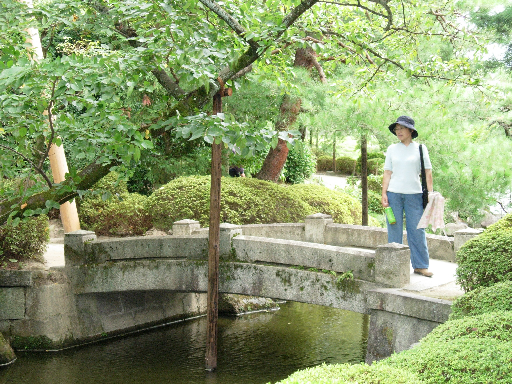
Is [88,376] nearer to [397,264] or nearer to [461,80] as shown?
[397,264]

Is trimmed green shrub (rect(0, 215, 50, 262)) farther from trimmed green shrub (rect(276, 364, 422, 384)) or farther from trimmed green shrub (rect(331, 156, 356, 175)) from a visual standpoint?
trimmed green shrub (rect(331, 156, 356, 175))

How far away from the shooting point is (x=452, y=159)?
480 inches

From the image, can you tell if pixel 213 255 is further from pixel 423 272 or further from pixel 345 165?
pixel 345 165

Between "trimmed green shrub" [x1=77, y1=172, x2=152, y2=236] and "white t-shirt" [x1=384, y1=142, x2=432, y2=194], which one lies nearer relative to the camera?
"white t-shirt" [x1=384, y1=142, x2=432, y2=194]

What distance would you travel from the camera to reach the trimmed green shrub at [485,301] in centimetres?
468

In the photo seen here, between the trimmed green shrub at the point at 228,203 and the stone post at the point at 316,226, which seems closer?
the stone post at the point at 316,226

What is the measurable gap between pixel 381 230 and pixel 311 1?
5284 millimetres

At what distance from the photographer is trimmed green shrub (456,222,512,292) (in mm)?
5137

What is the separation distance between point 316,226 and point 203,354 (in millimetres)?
3231

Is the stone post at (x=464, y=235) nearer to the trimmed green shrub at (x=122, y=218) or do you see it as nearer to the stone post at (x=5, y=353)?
the trimmed green shrub at (x=122, y=218)

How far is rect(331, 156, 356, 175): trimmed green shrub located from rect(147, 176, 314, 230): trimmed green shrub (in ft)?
65.6

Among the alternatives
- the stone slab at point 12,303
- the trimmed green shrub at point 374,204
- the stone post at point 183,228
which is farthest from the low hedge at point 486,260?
the trimmed green shrub at point 374,204

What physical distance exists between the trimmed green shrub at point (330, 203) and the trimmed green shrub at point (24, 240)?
5796 millimetres

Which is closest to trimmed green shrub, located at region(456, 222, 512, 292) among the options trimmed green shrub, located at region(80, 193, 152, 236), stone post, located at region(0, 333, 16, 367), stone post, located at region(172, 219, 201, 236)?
stone post, located at region(172, 219, 201, 236)
